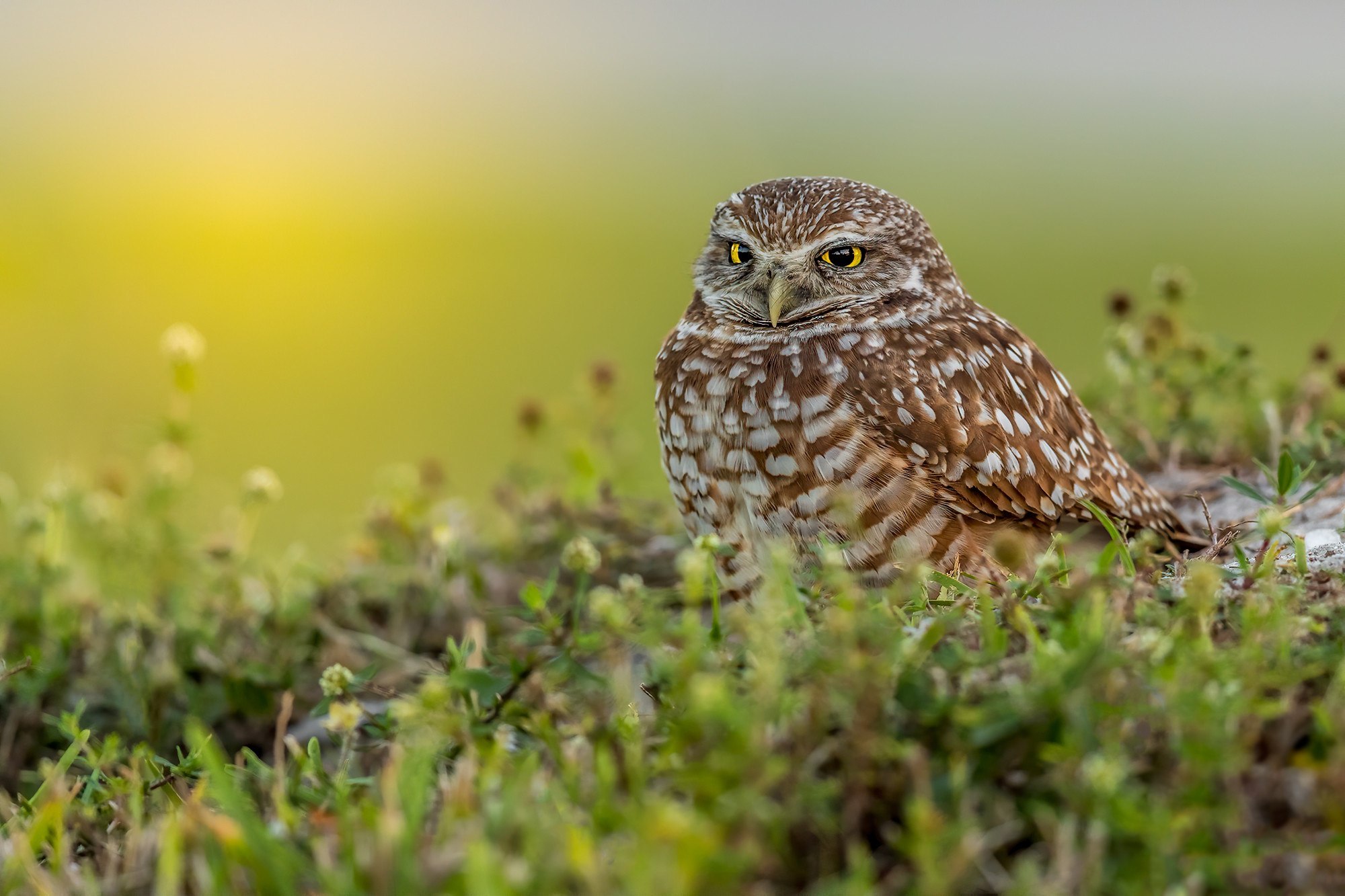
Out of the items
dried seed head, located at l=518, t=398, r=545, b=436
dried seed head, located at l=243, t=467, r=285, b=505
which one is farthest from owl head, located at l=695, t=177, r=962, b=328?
dried seed head, located at l=243, t=467, r=285, b=505

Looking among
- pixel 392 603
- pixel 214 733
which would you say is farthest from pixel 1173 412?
pixel 214 733

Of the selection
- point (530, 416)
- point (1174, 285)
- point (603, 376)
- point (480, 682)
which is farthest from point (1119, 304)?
point (480, 682)

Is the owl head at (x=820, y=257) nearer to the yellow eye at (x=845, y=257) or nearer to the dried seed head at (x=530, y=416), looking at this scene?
the yellow eye at (x=845, y=257)

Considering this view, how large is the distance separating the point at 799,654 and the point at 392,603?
7.66 feet

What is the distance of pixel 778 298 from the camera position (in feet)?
11.6

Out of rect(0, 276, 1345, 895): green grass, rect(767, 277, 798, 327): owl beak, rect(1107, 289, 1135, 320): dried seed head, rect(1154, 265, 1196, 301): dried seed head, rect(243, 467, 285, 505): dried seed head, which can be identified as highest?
rect(767, 277, 798, 327): owl beak

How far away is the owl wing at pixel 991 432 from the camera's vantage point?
3254 mm

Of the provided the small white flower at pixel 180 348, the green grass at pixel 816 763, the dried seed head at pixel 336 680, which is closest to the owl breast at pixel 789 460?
the green grass at pixel 816 763

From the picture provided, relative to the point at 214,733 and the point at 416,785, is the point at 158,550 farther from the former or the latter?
the point at 416,785

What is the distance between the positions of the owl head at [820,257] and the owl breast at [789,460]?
0.15 metres

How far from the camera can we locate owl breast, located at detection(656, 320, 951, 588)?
3.19 meters

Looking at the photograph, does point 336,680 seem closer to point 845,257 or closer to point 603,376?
point 845,257

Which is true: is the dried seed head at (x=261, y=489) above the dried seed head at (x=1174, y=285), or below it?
below

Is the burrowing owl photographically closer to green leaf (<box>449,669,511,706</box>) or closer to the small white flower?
green leaf (<box>449,669,511,706</box>)
